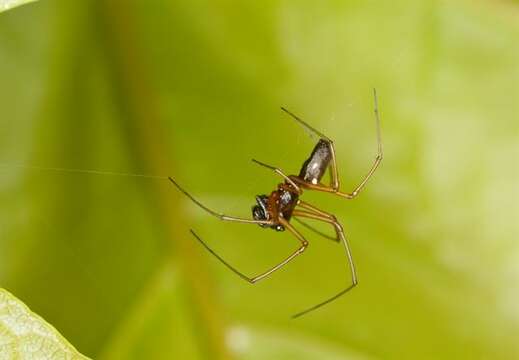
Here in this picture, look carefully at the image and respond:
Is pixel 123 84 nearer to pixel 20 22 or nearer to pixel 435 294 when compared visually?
pixel 20 22

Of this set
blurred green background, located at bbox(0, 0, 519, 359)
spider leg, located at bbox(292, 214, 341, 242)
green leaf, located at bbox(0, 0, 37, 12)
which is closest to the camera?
green leaf, located at bbox(0, 0, 37, 12)

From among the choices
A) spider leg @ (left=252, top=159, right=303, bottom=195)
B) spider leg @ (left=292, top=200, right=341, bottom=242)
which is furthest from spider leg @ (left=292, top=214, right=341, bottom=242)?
spider leg @ (left=252, top=159, right=303, bottom=195)

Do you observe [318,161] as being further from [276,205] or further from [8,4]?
[8,4]

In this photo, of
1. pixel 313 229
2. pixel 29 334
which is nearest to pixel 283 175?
pixel 313 229

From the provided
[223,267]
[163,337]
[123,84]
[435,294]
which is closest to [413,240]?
[435,294]

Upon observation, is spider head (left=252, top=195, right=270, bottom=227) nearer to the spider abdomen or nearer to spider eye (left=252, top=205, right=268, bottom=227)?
spider eye (left=252, top=205, right=268, bottom=227)

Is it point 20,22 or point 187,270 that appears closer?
point 20,22
